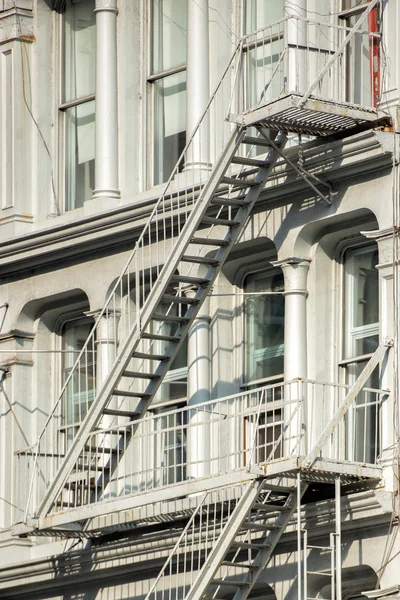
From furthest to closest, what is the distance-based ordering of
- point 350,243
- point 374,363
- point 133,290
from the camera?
point 133,290
point 350,243
point 374,363

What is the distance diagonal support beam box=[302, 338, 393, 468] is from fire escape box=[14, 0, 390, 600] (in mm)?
16

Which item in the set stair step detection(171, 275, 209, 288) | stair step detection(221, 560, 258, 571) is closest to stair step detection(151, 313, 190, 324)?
stair step detection(171, 275, 209, 288)

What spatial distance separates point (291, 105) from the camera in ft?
83.0

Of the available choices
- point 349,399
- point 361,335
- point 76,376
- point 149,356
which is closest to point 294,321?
point 361,335

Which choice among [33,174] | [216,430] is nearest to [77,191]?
[33,174]

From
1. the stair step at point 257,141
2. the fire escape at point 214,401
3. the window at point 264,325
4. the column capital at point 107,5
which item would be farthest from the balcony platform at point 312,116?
the column capital at point 107,5

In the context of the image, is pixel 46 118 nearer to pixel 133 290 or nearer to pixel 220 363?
pixel 133 290

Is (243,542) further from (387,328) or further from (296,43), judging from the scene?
(296,43)

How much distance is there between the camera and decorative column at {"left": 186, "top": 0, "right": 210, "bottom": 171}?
2861cm

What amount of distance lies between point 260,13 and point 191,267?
337 centimetres

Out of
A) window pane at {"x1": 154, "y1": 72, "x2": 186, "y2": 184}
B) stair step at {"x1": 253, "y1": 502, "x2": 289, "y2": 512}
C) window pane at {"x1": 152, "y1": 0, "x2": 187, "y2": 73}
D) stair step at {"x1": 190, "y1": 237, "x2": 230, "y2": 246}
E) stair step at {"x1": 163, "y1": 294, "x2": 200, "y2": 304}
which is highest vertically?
window pane at {"x1": 152, "y1": 0, "x2": 187, "y2": 73}

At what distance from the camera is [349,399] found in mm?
24844

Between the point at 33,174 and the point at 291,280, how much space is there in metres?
5.76

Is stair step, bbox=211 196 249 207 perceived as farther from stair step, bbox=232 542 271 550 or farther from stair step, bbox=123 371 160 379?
stair step, bbox=232 542 271 550
